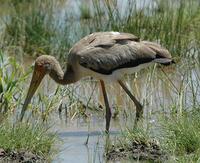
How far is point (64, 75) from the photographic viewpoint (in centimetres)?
963

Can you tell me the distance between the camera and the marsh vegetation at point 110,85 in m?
7.56

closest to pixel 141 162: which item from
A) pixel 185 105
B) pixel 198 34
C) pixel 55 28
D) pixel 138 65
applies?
pixel 185 105

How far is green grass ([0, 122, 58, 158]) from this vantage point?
7.52 metres

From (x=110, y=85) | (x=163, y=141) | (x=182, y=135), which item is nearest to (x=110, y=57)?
(x=110, y=85)

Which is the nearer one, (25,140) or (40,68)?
(25,140)

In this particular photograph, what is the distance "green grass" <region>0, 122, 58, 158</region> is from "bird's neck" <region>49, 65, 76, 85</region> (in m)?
2.01

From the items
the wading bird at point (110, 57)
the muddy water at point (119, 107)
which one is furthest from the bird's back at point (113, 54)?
the muddy water at point (119, 107)

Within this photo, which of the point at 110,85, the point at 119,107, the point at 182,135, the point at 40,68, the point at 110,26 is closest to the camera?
the point at 182,135

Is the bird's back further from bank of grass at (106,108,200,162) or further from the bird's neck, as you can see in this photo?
bank of grass at (106,108,200,162)

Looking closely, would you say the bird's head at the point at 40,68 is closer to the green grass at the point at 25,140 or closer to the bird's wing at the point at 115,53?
the bird's wing at the point at 115,53

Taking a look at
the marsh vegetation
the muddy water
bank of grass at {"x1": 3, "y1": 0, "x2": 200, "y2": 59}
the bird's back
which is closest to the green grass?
the marsh vegetation

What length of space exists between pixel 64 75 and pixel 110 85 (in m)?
1.61

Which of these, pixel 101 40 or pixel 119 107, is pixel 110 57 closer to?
pixel 101 40

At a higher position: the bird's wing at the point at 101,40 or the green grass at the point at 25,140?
the bird's wing at the point at 101,40
